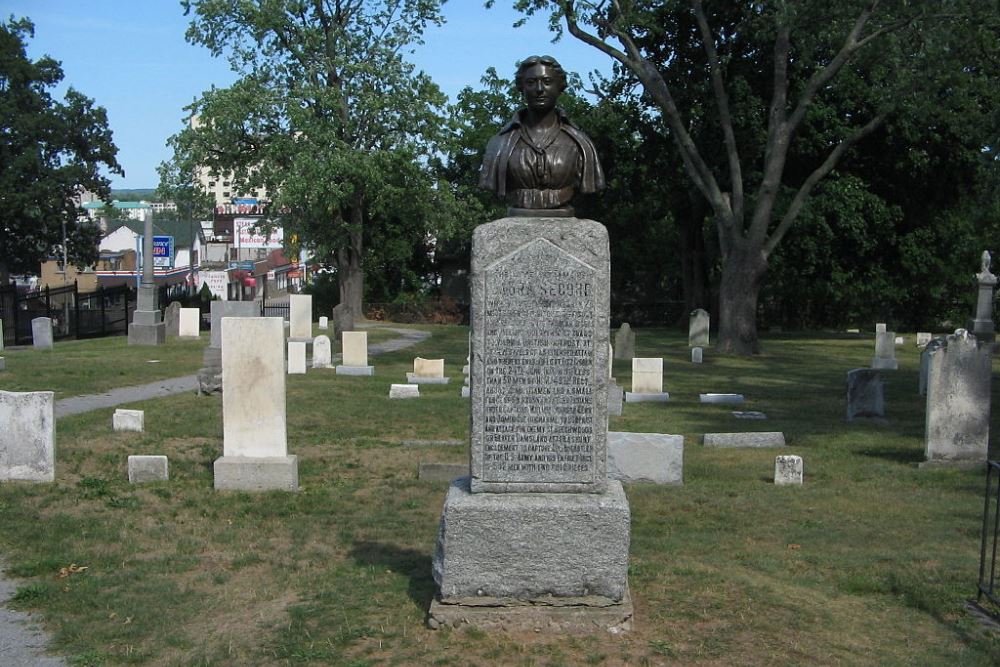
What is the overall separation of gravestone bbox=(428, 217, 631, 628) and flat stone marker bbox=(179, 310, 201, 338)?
26238mm

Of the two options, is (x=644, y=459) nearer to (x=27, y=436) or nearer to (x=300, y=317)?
(x=27, y=436)

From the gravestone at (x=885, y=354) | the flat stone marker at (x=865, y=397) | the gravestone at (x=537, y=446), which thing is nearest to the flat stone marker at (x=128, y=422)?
the gravestone at (x=537, y=446)

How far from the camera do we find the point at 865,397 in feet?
54.1

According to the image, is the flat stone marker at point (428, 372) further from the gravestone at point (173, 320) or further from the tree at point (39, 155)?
the tree at point (39, 155)

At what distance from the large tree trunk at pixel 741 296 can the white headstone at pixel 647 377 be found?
33.8ft

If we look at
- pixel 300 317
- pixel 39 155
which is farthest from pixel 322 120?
pixel 39 155

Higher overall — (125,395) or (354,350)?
(354,350)

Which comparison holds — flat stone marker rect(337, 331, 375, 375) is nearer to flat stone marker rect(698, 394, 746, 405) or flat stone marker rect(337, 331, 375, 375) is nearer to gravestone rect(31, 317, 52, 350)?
flat stone marker rect(698, 394, 746, 405)

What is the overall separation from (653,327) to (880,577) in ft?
124

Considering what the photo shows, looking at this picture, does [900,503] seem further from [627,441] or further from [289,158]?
[289,158]

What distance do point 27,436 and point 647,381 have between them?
11358 millimetres

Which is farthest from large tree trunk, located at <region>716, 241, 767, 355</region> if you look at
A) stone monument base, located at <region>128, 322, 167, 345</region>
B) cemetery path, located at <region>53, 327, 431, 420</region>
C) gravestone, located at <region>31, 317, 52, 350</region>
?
gravestone, located at <region>31, 317, 52, 350</region>

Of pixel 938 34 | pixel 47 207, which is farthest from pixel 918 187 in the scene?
pixel 47 207

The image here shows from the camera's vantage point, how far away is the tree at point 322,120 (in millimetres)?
37156
